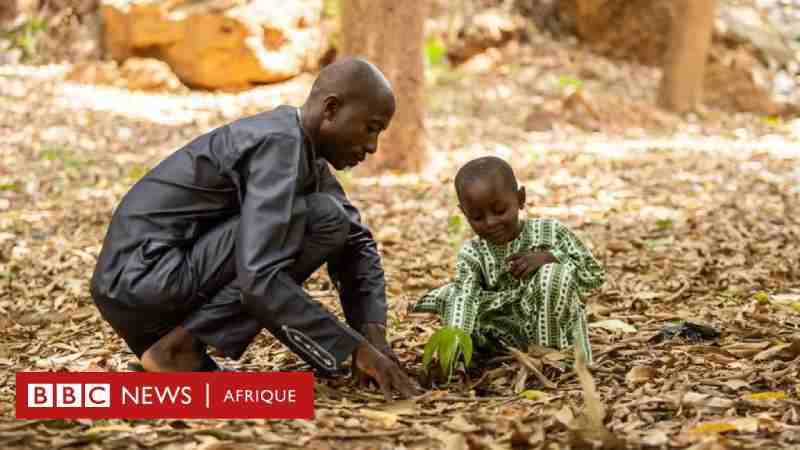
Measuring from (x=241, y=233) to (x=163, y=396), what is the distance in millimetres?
526

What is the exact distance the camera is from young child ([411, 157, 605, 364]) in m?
3.14

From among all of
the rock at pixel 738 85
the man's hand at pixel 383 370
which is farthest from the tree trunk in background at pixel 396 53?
the rock at pixel 738 85

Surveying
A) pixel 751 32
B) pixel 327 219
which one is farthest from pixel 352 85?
pixel 751 32

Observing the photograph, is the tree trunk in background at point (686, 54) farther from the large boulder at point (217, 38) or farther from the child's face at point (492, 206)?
the child's face at point (492, 206)

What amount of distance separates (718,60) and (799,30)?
106 inches

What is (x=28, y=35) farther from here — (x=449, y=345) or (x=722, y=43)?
(x=449, y=345)

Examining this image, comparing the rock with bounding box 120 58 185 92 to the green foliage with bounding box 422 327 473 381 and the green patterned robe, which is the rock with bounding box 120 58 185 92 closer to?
the green patterned robe

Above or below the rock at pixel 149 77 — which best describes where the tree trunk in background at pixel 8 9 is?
above

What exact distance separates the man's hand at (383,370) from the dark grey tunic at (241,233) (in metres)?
0.05

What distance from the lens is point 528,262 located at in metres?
3.20

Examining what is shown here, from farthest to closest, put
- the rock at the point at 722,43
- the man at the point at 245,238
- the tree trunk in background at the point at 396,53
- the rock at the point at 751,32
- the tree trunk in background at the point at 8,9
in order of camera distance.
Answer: the tree trunk in background at the point at 8,9, the rock at the point at 751,32, the rock at the point at 722,43, the tree trunk in background at the point at 396,53, the man at the point at 245,238

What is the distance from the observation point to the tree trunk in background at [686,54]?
1082cm

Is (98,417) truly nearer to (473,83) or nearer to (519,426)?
(519,426)

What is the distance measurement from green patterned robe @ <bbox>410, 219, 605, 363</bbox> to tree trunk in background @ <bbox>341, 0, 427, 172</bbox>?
404 cm
